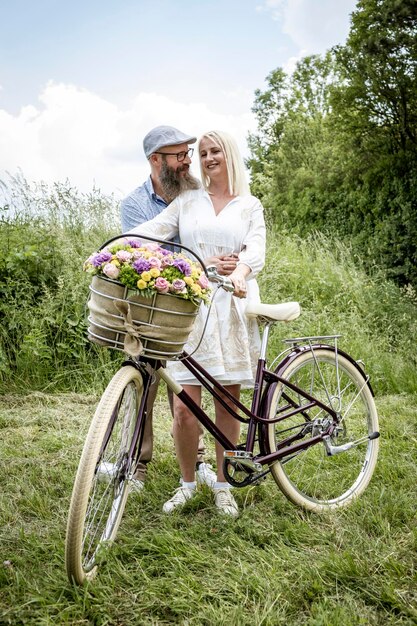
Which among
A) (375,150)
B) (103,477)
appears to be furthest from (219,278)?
(375,150)

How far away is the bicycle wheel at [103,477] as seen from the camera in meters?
2.24

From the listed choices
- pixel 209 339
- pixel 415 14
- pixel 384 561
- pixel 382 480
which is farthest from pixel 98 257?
pixel 415 14

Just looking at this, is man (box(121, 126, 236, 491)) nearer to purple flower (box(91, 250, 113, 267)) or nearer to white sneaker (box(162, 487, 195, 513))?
white sneaker (box(162, 487, 195, 513))

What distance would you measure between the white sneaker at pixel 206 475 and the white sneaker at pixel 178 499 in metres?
0.14

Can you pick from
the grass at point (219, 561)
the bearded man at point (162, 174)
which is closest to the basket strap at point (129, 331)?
the grass at point (219, 561)

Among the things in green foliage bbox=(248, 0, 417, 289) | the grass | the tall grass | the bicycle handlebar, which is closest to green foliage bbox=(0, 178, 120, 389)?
the tall grass

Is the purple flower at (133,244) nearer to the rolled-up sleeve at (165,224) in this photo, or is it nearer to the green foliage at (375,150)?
the rolled-up sleeve at (165,224)

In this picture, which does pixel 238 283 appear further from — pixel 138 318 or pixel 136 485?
pixel 136 485

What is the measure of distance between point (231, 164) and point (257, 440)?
4.40 feet

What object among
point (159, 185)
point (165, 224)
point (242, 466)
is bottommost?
point (242, 466)

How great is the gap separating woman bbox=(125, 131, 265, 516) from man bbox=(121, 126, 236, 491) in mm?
164

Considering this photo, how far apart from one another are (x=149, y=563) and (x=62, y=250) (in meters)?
4.46

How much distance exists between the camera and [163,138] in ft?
11.3

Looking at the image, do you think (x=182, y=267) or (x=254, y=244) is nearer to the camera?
(x=182, y=267)
